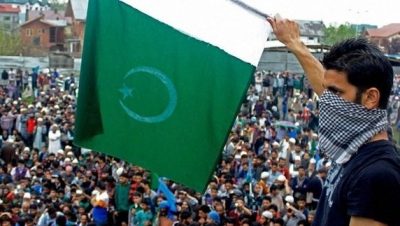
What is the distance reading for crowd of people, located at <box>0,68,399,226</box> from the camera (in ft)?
33.9

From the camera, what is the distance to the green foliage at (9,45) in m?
64.4

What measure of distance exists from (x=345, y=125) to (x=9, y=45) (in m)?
65.3

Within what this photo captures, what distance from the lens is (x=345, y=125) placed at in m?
2.05

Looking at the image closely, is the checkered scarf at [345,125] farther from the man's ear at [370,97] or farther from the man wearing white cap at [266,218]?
the man wearing white cap at [266,218]

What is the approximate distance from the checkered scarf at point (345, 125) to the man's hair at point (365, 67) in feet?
0.11

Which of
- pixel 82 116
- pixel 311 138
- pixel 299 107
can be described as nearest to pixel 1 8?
pixel 299 107

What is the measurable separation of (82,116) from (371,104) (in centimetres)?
254

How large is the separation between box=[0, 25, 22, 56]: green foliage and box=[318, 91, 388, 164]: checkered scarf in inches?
2504

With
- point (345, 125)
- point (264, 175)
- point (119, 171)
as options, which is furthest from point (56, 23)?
point (345, 125)

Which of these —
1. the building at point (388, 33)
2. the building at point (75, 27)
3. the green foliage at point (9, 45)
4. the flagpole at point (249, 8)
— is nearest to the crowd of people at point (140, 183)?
the flagpole at point (249, 8)

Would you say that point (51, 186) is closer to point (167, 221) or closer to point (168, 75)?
point (167, 221)

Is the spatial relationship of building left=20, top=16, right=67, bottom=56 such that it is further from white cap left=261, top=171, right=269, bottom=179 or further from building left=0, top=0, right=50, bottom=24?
white cap left=261, top=171, right=269, bottom=179

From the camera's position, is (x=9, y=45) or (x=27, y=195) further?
(x=9, y=45)

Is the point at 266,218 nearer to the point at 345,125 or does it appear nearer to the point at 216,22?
the point at 216,22
